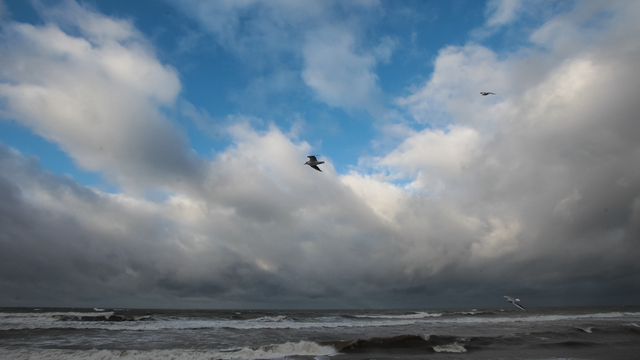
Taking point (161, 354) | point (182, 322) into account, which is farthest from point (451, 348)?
point (182, 322)

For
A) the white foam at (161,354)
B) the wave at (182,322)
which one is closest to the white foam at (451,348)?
the white foam at (161,354)

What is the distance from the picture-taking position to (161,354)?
48.0 ft

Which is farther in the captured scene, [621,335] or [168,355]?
[621,335]

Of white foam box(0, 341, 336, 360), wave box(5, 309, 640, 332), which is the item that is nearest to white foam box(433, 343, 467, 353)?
white foam box(0, 341, 336, 360)

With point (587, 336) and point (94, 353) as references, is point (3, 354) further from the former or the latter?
point (587, 336)

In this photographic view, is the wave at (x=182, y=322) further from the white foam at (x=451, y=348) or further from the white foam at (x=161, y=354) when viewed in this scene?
the white foam at (x=451, y=348)

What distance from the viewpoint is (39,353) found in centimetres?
1424

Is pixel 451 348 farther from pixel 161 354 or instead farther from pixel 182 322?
pixel 182 322

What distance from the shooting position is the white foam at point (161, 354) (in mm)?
13867

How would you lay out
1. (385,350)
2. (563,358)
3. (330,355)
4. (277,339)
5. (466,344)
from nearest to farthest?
(563,358)
(330,355)
(385,350)
(466,344)
(277,339)

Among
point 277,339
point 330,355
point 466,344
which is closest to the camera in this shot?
point 330,355

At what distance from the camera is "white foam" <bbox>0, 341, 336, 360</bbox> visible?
13.9 metres

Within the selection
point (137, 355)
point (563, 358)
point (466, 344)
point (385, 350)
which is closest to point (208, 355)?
point (137, 355)

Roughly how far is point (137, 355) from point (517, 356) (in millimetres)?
16886
